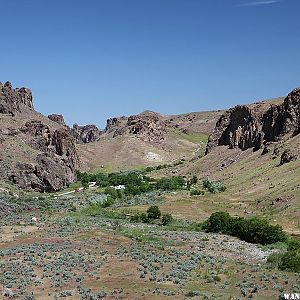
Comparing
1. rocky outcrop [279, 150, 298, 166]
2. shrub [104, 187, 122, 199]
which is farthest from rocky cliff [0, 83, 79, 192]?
rocky outcrop [279, 150, 298, 166]

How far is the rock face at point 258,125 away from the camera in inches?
4077

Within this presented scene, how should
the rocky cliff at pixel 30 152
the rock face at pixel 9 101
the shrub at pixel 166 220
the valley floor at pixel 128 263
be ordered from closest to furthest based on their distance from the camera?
the valley floor at pixel 128 263 → the shrub at pixel 166 220 → the rocky cliff at pixel 30 152 → the rock face at pixel 9 101

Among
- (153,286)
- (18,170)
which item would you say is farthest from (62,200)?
(153,286)


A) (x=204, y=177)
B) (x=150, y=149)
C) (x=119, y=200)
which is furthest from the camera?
(x=150, y=149)

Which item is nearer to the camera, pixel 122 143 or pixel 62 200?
pixel 62 200

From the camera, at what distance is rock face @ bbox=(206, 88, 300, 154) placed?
103562 mm

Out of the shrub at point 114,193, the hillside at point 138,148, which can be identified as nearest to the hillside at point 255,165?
the shrub at point 114,193

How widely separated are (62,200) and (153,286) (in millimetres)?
52010

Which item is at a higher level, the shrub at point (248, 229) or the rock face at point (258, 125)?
the rock face at point (258, 125)

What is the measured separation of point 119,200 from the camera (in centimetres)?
8494

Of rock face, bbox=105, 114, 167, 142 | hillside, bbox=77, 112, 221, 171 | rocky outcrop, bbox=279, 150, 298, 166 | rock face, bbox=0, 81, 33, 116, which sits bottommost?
rocky outcrop, bbox=279, 150, 298, 166

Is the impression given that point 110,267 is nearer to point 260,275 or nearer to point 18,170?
point 260,275

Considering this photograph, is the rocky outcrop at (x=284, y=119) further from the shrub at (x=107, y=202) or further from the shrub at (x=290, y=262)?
the shrub at (x=290, y=262)

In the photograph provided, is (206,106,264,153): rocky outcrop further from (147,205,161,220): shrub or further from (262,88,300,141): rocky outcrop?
(147,205,161,220): shrub
